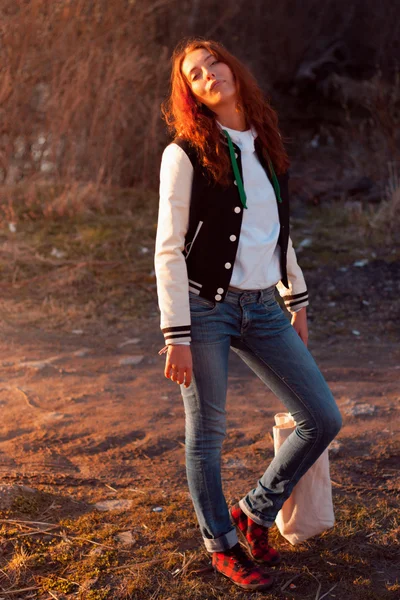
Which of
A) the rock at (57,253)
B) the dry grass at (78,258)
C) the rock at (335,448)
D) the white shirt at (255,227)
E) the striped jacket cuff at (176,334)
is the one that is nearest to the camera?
the striped jacket cuff at (176,334)

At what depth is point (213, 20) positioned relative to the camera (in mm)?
11531

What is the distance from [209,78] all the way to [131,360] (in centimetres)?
303

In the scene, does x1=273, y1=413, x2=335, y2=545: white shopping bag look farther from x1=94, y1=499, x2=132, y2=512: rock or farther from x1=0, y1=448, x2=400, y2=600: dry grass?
x1=94, y1=499, x2=132, y2=512: rock

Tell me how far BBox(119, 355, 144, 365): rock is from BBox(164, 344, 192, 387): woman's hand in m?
2.82

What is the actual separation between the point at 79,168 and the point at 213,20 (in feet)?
12.4

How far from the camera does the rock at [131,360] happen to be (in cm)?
523

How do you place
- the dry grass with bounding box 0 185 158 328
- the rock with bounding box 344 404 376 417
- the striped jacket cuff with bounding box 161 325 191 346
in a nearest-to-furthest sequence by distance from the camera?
the striped jacket cuff with bounding box 161 325 191 346
the rock with bounding box 344 404 376 417
the dry grass with bounding box 0 185 158 328

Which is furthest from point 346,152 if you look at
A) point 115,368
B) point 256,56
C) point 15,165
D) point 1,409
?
point 1,409

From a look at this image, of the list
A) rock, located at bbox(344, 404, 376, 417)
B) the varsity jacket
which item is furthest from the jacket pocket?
rock, located at bbox(344, 404, 376, 417)

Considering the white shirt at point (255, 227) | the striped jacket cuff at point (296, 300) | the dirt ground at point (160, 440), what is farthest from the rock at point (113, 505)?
the white shirt at point (255, 227)

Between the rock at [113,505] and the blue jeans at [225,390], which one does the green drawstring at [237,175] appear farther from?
the rock at [113,505]

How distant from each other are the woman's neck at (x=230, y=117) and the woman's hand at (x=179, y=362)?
809 millimetres

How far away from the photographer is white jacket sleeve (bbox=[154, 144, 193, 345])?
7.83 ft

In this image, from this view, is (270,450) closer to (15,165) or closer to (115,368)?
(115,368)
